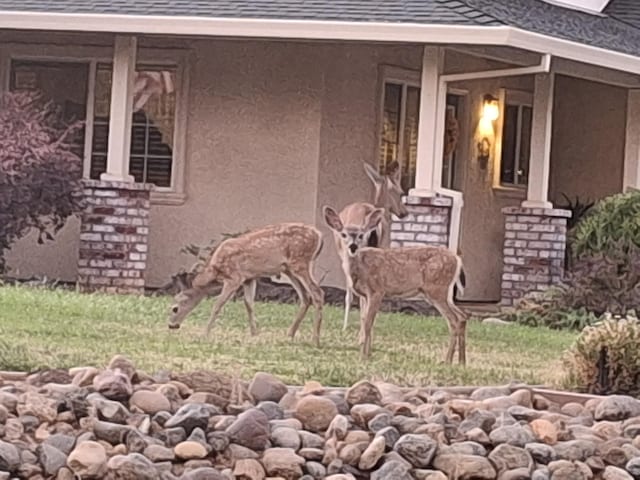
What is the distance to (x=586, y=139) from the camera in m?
17.7

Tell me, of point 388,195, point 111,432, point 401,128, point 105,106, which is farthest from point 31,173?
point 111,432

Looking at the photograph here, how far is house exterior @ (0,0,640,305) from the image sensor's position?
13.6 m

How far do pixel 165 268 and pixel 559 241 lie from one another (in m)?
4.04

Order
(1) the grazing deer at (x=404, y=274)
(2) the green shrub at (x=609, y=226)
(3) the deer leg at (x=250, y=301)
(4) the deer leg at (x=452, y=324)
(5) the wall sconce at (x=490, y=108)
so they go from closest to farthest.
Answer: (4) the deer leg at (x=452, y=324) → (1) the grazing deer at (x=404, y=274) → (3) the deer leg at (x=250, y=301) → (2) the green shrub at (x=609, y=226) → (5) the wall sconce at (x=490, y=108)

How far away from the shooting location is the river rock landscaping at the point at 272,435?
541 cm

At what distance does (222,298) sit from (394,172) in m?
4.46

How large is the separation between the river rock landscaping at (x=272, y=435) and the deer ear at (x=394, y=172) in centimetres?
769

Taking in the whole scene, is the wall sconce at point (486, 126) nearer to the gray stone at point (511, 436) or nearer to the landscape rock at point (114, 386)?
the gray stone at point (511, 436)

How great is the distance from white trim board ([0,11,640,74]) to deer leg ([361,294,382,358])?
4203 millimetres

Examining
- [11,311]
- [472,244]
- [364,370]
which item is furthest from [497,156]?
[364,370]

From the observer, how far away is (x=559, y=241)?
47.5 feet

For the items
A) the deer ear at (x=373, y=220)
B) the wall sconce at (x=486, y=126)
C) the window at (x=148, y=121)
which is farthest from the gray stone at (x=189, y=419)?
the wall sconce at (x=486, y=126)

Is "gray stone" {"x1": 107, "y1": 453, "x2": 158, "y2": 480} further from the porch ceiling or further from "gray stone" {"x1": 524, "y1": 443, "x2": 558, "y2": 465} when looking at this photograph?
the porch ceiling

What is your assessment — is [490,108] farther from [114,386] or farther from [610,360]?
[114,386]
